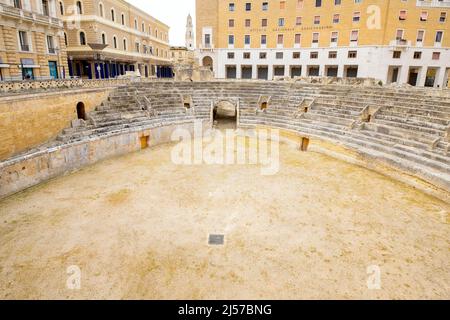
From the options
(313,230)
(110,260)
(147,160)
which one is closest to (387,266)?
(313,230)

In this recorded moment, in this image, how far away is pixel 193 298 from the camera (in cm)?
559

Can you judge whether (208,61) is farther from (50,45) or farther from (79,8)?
(50,45)

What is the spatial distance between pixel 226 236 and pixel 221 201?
6.96ft

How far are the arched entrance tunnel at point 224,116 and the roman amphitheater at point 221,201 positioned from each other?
2.03 metres

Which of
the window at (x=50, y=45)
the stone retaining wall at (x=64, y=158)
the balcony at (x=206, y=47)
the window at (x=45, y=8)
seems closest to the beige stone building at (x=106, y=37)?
the window at (x=50, y=45)

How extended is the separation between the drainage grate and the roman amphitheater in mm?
49

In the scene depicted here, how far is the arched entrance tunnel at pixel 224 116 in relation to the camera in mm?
20803

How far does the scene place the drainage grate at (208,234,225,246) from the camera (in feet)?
24.0

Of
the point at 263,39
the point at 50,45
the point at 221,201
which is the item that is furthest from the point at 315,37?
the point at 221,201

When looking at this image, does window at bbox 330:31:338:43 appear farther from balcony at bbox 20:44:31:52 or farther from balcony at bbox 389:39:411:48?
balcony at bbox 20:44:31:52

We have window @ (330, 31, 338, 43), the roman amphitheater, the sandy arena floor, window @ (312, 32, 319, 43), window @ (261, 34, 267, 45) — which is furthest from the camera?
window @ (261, 34, 267, 45)

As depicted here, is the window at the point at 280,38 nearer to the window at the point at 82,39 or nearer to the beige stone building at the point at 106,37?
the beige stone building at the point at 106,37

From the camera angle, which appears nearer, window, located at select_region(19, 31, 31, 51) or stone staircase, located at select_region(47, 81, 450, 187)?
stone staircase, located at select_region(47, 81, 450, 187)

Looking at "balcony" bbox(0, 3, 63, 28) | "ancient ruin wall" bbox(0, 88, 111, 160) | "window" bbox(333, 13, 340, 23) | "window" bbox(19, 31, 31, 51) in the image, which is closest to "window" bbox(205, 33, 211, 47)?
"window" bbox(333, 13, 340, 23)
